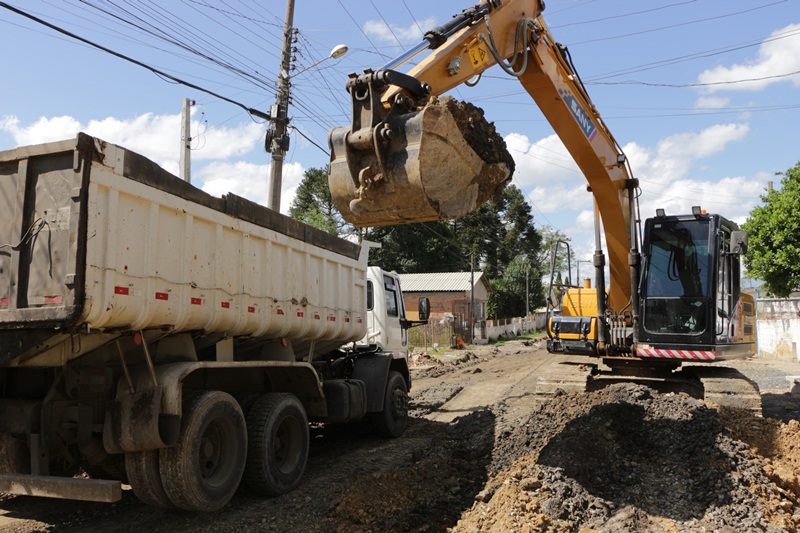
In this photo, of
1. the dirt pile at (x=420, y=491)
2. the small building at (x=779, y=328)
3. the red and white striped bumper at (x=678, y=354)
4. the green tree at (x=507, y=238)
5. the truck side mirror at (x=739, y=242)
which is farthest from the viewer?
the green tree at (x=507, y=238)

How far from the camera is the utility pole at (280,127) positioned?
13.5 m

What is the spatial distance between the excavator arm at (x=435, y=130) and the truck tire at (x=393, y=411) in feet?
13.1

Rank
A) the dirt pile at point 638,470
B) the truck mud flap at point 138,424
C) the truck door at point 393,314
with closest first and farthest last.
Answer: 1. the truck mud flap at point 138,424
2. the dirt pile at point 638,470
3. the truck door at point 393,314

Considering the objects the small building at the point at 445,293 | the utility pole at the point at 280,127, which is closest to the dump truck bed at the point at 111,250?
the utility pole at the point at 280,127

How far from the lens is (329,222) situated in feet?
101

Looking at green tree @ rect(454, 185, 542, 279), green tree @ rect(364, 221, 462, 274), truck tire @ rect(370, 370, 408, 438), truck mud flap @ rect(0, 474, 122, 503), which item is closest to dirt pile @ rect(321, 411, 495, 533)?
truck tire @ rect(370, 370, 408, 438)

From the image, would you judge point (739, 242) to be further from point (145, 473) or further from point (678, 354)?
point (145, 473)

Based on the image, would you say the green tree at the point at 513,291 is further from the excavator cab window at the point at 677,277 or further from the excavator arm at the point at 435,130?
the excavator arm at the point at 435,130

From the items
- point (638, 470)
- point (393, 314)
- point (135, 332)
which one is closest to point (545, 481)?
point (638, 470)

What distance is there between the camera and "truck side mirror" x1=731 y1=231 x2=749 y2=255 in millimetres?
7587

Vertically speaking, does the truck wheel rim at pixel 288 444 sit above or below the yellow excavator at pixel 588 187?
below

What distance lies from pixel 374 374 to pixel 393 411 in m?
0.75

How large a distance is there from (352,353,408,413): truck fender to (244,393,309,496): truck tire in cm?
188

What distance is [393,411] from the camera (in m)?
8.70
